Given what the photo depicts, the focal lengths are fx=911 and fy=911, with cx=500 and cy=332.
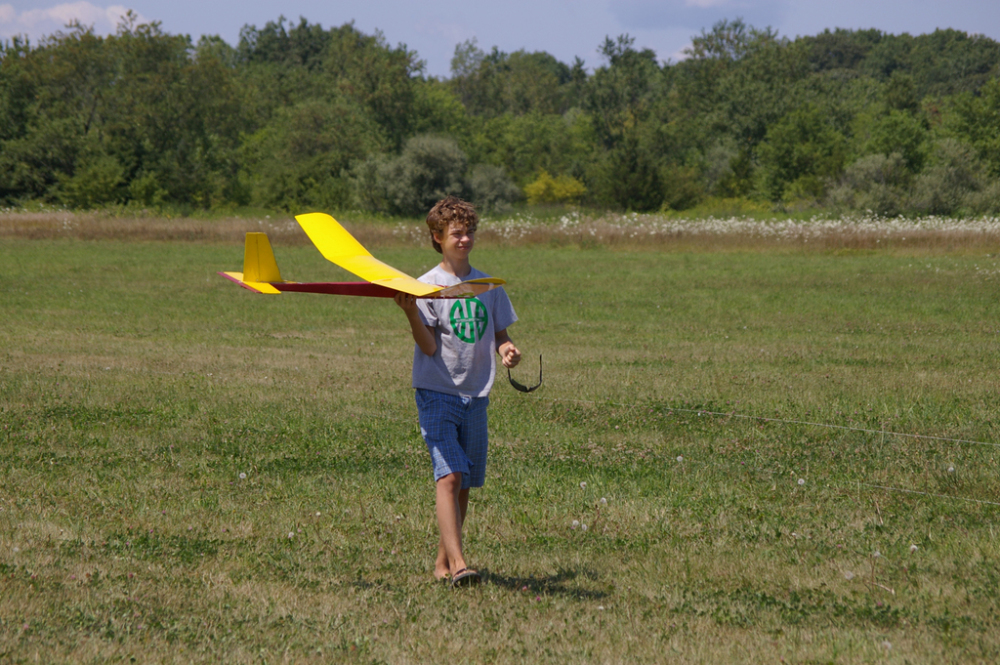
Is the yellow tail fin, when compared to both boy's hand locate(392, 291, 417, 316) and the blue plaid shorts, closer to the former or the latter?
boy's hand locate(392, 291, 417, 316)

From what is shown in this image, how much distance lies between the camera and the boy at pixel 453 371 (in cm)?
479

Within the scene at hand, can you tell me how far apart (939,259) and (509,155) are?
→ 58.8 m

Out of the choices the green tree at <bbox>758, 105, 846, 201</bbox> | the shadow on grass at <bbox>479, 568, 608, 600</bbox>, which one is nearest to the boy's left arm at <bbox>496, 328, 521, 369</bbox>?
the shadow on grass at <bbox>479, 568, 608, 600</bbox>

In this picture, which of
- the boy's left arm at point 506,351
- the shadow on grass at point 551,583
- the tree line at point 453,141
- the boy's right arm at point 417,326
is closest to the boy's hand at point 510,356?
the boy's left arm at point 506,351

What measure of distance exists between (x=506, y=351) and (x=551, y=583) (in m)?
1.30

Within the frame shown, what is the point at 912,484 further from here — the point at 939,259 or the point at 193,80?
the point at 193,80

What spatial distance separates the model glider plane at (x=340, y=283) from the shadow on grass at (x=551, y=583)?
1666 mm

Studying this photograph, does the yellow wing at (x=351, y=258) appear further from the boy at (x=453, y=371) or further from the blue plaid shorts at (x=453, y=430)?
the blue plaid shorts at (x=453, y=430)

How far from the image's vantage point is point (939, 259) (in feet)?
96.3

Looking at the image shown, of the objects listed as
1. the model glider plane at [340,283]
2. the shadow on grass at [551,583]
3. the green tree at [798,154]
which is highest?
the green tree at [798,154]

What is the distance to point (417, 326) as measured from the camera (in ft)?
15.1

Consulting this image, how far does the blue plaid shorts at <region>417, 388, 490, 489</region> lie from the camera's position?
4812 millimetres

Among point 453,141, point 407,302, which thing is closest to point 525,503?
point 407,302

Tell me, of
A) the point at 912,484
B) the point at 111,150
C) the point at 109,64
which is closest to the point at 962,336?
the point at 912,484
